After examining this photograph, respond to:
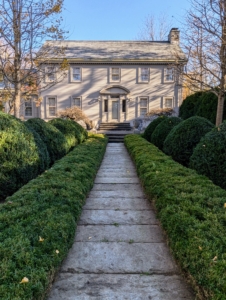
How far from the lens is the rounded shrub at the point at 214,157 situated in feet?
12.2

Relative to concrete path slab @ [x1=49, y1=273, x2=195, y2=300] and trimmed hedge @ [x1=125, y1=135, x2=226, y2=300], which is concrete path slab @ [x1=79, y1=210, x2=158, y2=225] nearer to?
trimmed hedge @ [x1=125, y1=135, x2=226, y2=300]

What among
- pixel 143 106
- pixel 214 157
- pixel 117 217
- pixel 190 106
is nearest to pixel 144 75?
pixel 143 106

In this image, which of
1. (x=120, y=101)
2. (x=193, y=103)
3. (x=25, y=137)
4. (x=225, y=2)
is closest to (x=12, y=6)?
(x=25, y=137)

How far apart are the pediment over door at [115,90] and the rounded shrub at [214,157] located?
15.6 metres

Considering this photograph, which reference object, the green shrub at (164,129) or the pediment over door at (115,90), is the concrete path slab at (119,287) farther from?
the pediment over door at (115,90)

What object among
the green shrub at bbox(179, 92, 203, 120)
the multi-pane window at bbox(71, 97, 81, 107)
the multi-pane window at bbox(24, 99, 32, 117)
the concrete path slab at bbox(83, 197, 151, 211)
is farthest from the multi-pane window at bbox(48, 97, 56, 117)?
the concrete path slab at bbox(83, 197, 151, 211)

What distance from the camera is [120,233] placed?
2617 millimetres

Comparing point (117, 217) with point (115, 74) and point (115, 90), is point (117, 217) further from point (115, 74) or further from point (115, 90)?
point (115, 74)

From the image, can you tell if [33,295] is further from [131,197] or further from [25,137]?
[25,137]

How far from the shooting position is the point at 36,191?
302 cm

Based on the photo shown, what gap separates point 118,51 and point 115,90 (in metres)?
3.50

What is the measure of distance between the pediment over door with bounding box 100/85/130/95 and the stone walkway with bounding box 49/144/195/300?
1637cm

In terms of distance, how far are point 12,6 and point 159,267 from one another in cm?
875

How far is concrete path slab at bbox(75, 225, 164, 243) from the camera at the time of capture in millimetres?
2482
